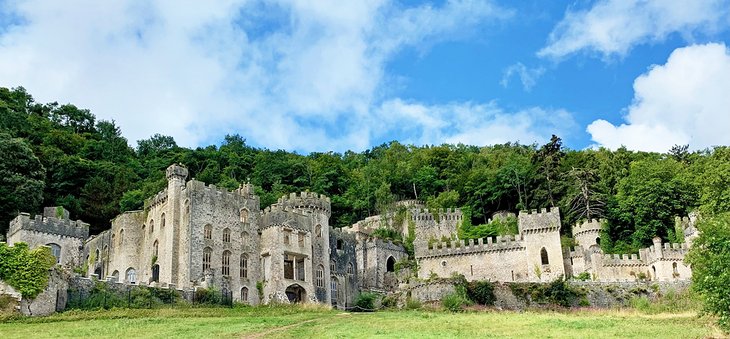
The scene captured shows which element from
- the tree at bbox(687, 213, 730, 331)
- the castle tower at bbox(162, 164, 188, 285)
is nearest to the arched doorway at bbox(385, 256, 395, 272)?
the castle tower at bbox(162, 164, 188, 285)

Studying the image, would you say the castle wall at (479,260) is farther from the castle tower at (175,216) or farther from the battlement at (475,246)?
the castle tower at (175,216)

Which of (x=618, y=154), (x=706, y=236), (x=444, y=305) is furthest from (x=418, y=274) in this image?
(x=706, y=236)

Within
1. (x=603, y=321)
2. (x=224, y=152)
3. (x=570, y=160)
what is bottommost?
(x=603, y=321)

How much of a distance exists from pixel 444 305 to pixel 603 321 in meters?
14.3

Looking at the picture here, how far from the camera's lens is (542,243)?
54.1 metres

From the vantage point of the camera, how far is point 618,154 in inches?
2781

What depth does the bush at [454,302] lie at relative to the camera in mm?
42213

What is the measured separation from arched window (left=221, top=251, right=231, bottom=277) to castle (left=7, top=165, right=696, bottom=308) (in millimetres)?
68

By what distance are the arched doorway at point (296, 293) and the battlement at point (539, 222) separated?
17.6 m

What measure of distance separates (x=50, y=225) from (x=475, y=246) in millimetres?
31380

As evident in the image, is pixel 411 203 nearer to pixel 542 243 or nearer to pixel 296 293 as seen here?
pixel 542 243

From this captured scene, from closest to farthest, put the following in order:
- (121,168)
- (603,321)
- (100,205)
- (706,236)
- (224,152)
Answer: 1. (706,236)
2. (603,321)
3. (100,205)
4. (121,168)
5. (224,152)

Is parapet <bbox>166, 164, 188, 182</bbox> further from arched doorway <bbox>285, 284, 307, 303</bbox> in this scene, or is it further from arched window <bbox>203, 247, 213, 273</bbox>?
arched doorway <bbox>285, 284, 307, 303</bbox>

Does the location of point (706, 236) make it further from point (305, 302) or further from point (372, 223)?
point (372, 223)
